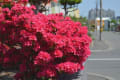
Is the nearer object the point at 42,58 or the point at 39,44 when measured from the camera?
the point at 42,58

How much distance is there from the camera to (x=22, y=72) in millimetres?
5355

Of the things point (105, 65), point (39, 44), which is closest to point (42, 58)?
point (39, 44)

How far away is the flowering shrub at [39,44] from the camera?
15.5 ft

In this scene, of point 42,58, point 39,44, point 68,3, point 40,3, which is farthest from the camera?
point 68,3

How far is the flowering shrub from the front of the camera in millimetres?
4711

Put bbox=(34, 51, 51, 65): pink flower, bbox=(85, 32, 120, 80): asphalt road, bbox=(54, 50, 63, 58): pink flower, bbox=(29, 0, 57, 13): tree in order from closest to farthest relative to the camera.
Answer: bbox=(34, 51, 51, 65): pink flower → bbox=(54, 50, 63, 58): pink flower → bbox=(29, 0, 57, 13): tree → bbox=(85, 32, 120, 80): asphalt road

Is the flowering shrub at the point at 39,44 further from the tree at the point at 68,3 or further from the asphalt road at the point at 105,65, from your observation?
the tree at the point at 68,3

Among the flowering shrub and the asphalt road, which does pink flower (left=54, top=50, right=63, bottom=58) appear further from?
the asphalt road

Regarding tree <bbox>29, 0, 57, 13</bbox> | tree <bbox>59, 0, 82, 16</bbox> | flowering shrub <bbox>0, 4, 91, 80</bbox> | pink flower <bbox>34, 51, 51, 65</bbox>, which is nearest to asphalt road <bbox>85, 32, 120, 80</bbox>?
tree <bbox>29, 0, 57, 13</bbox>

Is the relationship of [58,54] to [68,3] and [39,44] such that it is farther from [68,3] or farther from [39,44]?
[68,3]

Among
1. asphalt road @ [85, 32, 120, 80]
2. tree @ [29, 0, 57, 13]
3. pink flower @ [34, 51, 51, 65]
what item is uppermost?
tree @ [29, 0, 57, 13]

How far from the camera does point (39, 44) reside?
4820 millimetres

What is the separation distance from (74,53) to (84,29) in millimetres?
796

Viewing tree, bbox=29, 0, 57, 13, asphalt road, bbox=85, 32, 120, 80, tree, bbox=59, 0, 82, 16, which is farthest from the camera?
tree, bbox=59, 0, 82, 16
